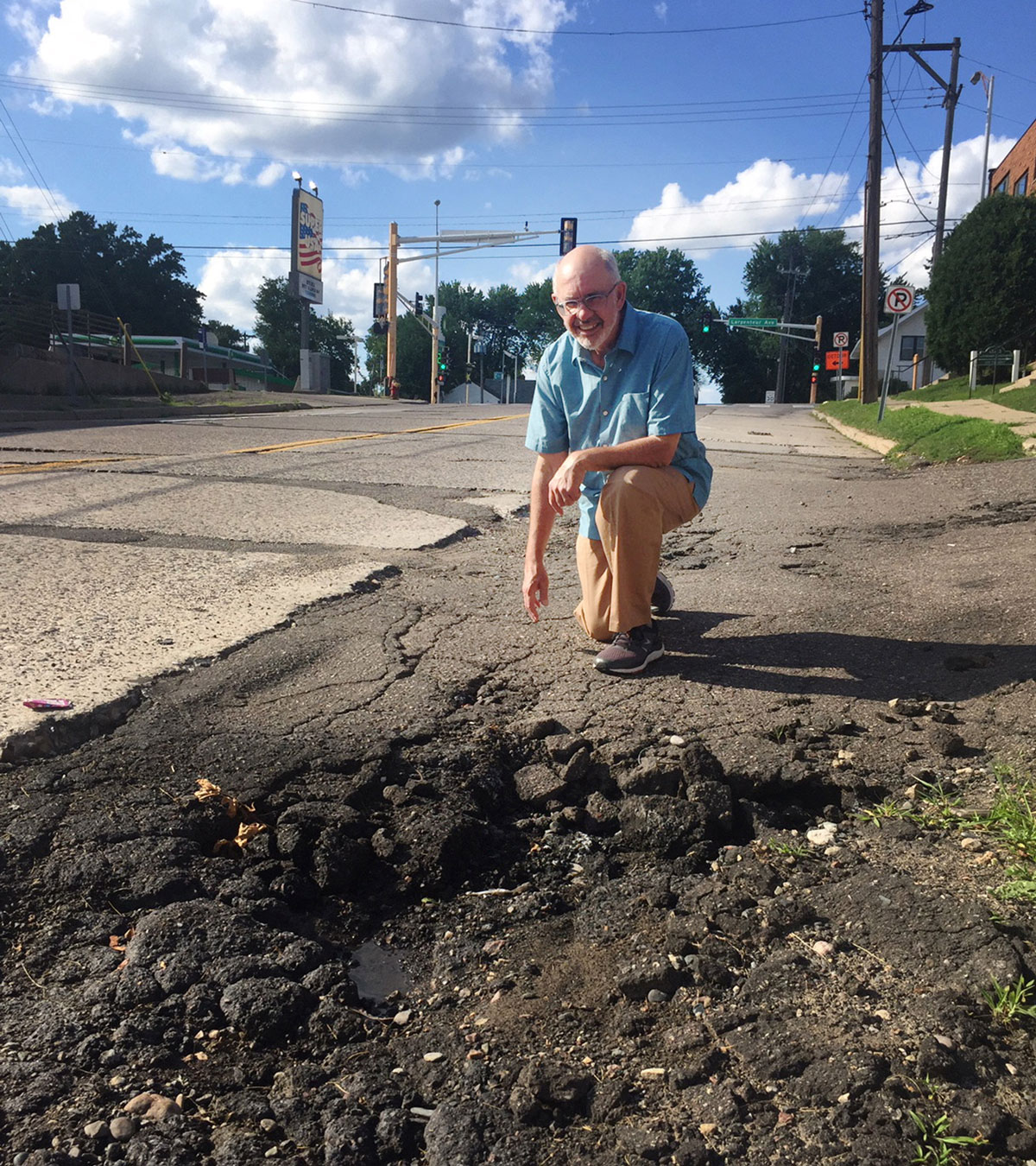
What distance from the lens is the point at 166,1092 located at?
1.46 m

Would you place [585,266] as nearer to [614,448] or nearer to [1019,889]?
[614,448]

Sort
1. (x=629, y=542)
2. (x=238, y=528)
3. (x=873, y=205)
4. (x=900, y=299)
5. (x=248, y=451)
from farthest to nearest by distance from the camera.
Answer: (x=873, y=205) → (x=900, y=299) → (x=248, y=451) → (x=238, y=528) → (x=629, y=542)

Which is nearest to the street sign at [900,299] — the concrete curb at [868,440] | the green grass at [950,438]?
the concrete curb at [868,440]

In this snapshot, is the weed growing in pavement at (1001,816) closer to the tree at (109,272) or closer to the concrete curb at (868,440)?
the concrete curb at (868,440)

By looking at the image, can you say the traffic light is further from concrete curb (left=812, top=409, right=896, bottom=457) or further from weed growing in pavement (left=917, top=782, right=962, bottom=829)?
weed growing in pavement (left=917, top=782, right=962, bottom=829)

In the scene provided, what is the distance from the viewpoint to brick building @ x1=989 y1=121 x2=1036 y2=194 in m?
32.5

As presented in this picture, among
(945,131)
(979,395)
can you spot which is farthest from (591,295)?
(945,131)

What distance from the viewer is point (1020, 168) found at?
34312 mm

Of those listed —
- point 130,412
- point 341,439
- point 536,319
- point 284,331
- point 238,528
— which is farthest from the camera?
point 536,319

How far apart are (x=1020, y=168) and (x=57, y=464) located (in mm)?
36705

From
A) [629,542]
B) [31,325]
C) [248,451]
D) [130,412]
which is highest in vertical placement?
[31,325]

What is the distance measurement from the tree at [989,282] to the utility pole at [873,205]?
2.71 m

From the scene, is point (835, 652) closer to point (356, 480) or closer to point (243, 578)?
point (243, 578)

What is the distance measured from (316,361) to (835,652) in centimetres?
3895
